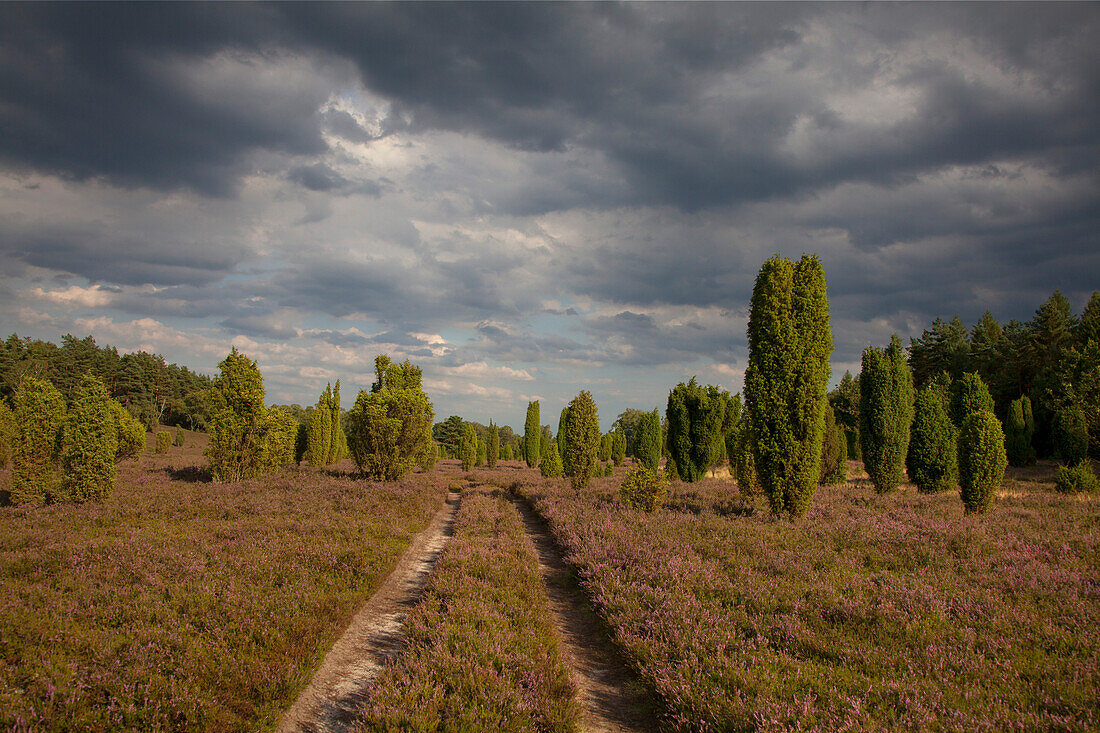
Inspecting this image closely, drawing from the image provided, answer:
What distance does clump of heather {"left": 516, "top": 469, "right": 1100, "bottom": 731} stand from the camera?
4.85 meters

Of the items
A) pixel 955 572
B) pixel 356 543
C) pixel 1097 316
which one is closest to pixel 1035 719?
pixel 955 572

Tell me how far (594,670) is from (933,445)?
2300 cm

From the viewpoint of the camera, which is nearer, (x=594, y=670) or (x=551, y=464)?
(x=594, y=670)

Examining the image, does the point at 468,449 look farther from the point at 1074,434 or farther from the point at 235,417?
the point at 1074,434

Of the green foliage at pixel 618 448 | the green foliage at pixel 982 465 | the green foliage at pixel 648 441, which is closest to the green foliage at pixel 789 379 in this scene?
the green foliage at pixel 982 465

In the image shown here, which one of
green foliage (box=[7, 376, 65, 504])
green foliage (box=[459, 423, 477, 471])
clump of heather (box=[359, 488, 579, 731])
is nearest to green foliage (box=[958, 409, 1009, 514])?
clump of heather (box=[359, 488, 579, 731])

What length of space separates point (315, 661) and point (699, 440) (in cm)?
2636

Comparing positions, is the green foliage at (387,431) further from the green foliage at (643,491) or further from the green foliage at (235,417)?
the green foliage at (643,491)

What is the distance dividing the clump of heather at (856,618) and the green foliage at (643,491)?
2.39 metres

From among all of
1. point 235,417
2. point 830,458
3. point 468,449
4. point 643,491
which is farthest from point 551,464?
point 235,417

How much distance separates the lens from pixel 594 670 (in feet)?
22.7

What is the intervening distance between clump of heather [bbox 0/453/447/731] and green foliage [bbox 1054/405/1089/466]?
41.6m

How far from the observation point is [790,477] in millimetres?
14695

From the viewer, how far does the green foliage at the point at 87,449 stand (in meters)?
15.4
